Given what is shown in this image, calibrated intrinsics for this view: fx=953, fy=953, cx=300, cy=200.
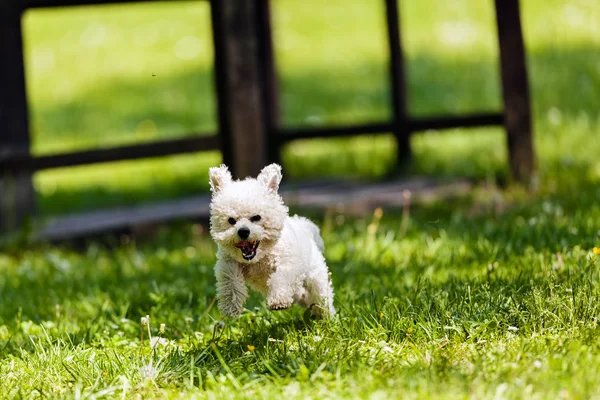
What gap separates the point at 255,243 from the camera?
2.99 m

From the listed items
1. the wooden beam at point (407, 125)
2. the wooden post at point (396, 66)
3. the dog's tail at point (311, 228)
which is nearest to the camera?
the dog's tail at point (311, 228)

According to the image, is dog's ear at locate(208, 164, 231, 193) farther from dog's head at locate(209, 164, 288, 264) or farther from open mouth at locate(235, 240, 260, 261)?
open mouth at locate(235, 240, 260, 261)

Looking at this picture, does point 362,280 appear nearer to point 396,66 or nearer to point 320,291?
point 320,291

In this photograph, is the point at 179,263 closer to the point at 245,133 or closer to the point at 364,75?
the point at 245,133

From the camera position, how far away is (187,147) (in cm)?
628

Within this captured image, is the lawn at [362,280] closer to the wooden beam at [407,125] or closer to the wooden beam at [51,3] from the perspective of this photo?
the wooden beam at [407,125]

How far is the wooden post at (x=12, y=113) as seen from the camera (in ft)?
20.7

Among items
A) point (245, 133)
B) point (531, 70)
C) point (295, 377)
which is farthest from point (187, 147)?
point (531, 70)

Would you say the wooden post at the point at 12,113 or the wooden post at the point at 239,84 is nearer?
the wooden post at the point at 239,84

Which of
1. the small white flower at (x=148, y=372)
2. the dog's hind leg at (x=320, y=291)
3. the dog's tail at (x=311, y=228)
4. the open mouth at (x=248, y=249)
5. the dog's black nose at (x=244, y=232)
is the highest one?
the dog's black nose at (x=244, y=232)

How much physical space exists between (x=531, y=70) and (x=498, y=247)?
7.30m

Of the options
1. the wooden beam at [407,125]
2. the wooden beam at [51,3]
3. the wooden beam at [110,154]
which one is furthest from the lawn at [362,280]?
the wooden beam at [51,3]

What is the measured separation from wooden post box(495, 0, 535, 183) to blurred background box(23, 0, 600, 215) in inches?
10.2

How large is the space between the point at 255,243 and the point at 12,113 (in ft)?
12.9
